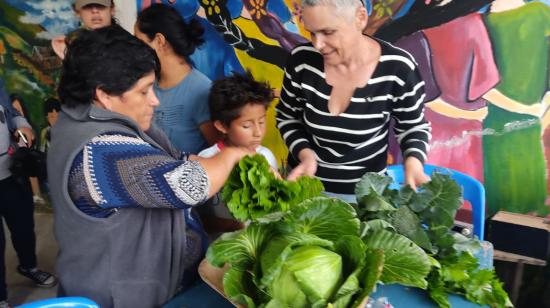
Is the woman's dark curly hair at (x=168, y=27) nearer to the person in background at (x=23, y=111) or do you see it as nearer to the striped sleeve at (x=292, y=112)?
the striped sleeve at (x=292, y=112)

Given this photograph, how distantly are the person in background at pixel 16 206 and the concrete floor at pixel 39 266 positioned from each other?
2.1 inches

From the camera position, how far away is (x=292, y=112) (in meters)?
1.84

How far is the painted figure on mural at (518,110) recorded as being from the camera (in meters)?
2.06

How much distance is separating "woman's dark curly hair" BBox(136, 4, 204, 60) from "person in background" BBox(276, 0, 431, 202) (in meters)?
0.58

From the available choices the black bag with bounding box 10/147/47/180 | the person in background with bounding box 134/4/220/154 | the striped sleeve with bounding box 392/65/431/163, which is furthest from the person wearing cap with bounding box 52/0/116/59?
the striped sleeve with bounding box 392/65/431/163

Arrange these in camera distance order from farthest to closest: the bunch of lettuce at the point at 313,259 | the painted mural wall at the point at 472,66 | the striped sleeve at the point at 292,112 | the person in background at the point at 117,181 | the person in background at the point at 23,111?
the person in background at the point at 23,111, the painted mural wall at the point at 472,66, the striped sleeve at the point at 292,112, the person in background at the point at 117,181, the bunch of lettuce at the point at 313,259

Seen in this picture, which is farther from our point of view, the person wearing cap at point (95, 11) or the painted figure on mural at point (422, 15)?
the person wearing cap at point (95, 11)

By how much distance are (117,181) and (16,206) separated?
1.82 metres

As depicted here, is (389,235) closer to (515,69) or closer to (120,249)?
(120,249)

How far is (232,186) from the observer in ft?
3.82

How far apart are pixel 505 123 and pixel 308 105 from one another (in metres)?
1.15

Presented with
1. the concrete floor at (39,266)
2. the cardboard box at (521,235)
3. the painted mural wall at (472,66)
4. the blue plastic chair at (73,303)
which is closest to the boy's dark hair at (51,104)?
the concrete floor at (39,266)

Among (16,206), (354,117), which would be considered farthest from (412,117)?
(16,206)

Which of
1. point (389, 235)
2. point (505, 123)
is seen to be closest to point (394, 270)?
point (389, 235)
